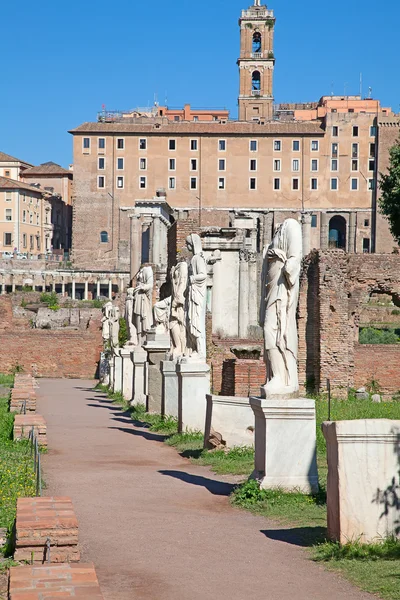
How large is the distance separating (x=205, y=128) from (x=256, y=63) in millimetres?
12836

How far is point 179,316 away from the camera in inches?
613

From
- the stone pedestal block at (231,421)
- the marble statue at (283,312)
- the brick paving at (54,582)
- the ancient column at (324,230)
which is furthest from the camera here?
the ancient column at (324,230)

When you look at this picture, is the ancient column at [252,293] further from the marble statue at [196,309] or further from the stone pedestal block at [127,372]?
the marble statue at [196,309]

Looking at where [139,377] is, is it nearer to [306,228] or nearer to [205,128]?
[306,228]

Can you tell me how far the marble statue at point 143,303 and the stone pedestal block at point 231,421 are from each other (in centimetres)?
877

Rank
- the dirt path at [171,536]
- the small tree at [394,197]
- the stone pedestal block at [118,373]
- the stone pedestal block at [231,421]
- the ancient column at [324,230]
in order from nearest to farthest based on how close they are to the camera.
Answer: the dirt path at [171,536]
the stone pedestal block at [231,421]
the stone pedestal block at [118,373]
the small tree at [394,197]
the ancient column at [324,230]

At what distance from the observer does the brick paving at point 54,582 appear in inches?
191

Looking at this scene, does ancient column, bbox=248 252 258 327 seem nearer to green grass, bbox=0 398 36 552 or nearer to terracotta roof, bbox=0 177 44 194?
green grass, bbox=0 398 36 552

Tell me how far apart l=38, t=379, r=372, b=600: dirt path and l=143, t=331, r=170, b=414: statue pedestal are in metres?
4.44

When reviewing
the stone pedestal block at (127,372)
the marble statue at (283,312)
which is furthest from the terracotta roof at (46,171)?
the marble statue at (283,312)

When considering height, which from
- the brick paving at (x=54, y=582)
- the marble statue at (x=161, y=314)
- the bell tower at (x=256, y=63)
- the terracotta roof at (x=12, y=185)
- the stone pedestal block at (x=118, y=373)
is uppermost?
the bell tower at (x=256, y=63)

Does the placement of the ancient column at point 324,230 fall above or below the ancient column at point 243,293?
above

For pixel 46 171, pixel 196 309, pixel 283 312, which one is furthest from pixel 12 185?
pixel 283 312

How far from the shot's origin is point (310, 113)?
4008 inches
